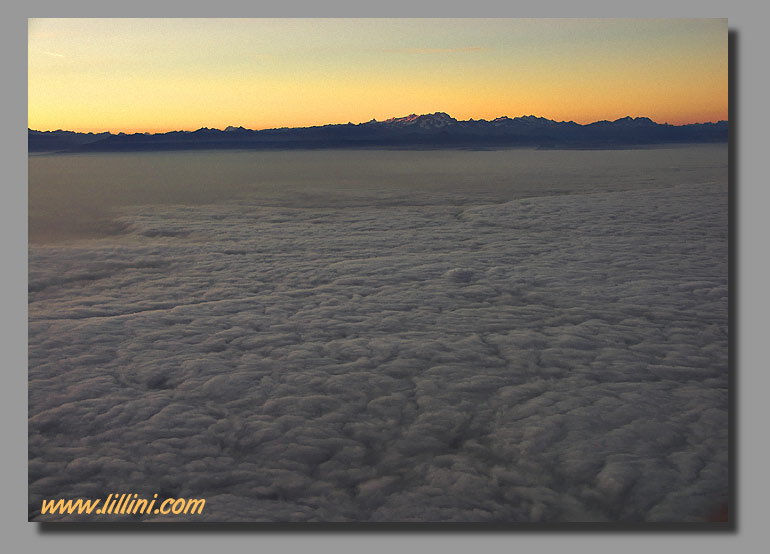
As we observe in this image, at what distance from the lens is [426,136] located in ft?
13.6

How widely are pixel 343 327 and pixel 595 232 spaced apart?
2.74 meters

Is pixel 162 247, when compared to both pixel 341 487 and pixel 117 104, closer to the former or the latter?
pixel 117 104

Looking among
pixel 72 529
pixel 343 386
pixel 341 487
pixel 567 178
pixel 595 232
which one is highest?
pixel 567 178

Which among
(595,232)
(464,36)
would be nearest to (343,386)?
(464,36)

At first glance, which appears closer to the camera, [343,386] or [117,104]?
[343,386]

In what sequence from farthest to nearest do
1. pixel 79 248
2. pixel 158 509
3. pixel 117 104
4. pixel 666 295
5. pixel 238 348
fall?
pixel 79 248, pixel 666 295, pixel 117 104, pixel 238 348, pixel 158 509

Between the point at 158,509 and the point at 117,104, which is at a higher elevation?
the point at 117,104

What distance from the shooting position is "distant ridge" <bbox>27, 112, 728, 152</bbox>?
3654 millimetres

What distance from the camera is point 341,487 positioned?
2.18m

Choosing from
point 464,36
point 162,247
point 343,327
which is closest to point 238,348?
point 343,327

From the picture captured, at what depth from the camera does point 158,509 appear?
85.4 inches

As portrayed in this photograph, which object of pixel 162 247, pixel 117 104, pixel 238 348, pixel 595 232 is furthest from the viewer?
pixel 595 232

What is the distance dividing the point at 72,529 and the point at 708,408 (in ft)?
6.98

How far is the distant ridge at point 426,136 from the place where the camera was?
365 cm
